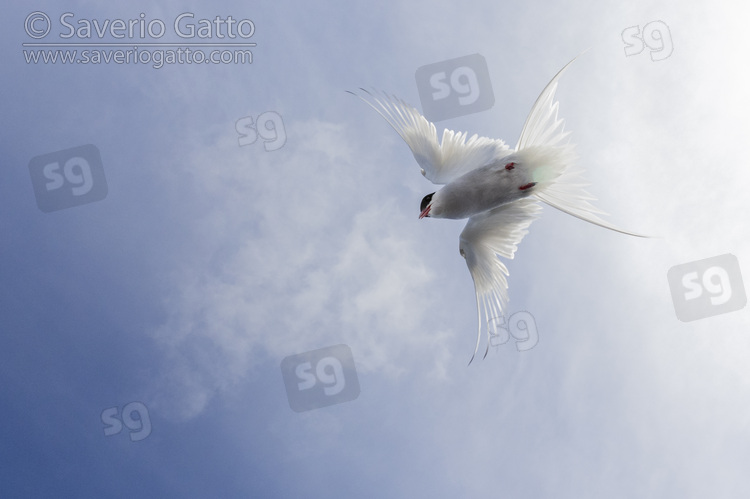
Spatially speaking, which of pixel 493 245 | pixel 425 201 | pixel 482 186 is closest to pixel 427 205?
pixel 425 201

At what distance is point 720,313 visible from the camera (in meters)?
7.15

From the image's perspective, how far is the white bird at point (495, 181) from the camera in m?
4.23

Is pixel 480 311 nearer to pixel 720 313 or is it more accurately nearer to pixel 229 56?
pixel 720 313

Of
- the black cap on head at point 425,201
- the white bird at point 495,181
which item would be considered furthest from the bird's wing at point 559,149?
the black cap on head at point 425,201

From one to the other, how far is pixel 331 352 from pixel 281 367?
0.63 m

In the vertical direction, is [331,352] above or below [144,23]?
below

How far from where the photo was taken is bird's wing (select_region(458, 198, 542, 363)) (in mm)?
4652

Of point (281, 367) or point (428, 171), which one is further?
point (281, 367)

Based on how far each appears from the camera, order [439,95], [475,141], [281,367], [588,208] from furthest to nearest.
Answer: [281,367] < [439,95] < [475,141] < [588,208]

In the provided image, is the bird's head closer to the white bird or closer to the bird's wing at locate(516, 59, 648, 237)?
the white bird

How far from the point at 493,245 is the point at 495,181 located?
642 millimetres

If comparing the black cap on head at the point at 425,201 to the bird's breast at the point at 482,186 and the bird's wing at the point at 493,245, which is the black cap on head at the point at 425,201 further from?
the bird's wing at the point at 493,245

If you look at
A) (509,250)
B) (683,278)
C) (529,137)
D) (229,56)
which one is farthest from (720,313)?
(229,56)

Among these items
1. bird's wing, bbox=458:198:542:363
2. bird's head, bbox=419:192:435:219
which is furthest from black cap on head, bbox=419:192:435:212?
bird's wing, bbox=458:198:542:363
